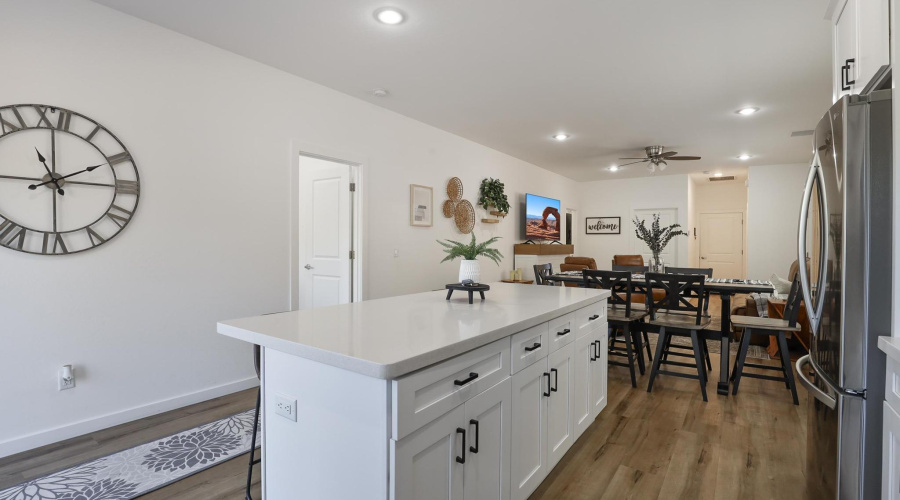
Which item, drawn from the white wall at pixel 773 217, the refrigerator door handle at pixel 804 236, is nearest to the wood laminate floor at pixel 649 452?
the refrigerator door handle at pixel 804 236

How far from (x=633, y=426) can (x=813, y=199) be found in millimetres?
1677

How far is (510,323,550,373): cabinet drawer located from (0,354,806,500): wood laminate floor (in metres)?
0.68

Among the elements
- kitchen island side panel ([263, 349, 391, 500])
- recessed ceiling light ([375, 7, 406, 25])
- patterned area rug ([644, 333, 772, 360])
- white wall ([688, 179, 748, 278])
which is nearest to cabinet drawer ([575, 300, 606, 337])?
kitchen island side panel ([263, 349, 391, 500])

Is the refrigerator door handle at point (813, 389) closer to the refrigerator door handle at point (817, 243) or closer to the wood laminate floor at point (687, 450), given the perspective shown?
the refrigerator door handle at point (817, 243)

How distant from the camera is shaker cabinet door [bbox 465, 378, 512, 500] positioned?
144 centimetres

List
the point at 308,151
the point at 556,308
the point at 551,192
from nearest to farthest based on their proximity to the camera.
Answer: the point at 556,308, the point at 308,151, the point at 551,192

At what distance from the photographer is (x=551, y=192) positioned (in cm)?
823

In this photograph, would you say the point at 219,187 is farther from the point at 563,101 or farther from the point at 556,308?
the point at 563,101

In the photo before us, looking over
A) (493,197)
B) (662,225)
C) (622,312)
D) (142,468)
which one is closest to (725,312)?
(622,312)

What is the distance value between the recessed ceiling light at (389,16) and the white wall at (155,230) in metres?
1.25

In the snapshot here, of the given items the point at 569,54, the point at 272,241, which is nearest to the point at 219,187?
the point at 272,241

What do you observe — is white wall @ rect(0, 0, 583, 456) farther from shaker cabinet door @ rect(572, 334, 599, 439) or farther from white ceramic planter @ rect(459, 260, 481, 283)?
shaker cabinet door @ rect(572, 334, 599, 439)

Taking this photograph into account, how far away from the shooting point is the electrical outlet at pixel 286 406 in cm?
140

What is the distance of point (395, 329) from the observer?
1559 mm
